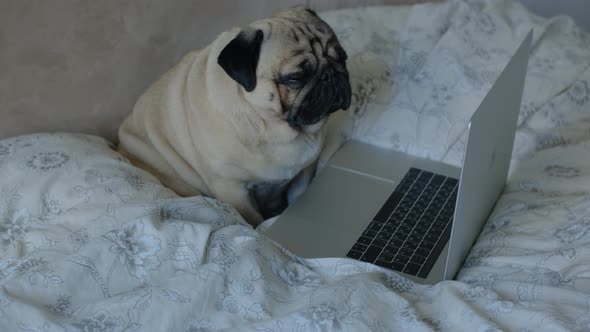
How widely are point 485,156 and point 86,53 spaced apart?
2.99 feet

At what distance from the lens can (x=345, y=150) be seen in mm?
1757

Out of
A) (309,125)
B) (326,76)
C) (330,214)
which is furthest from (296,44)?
(330,214)

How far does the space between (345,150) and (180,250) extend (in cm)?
65

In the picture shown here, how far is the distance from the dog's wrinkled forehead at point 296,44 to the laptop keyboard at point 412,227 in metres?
0.32

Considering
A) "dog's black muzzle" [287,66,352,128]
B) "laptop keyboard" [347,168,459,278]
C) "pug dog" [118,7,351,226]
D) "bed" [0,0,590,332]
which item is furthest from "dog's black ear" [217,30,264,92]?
"laptop keyboard" [347,168,459,278]

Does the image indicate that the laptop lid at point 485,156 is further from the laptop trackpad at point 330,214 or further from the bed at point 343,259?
the laptop trackpad at point 330,214

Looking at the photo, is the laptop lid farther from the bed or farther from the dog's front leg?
the dog's front leg

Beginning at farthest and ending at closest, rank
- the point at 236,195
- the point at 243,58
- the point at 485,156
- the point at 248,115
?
the point at 236,195, the point at 248,115, the point at 243,58, the point at 485,156

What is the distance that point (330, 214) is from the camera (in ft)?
5.01

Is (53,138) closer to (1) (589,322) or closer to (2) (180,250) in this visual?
(2) (180,250)

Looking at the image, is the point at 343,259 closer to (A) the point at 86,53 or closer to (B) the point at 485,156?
(B) the point at 485,156

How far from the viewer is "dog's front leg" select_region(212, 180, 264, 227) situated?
5.26 ft

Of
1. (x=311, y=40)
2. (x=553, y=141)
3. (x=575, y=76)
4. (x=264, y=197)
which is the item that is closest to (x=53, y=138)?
(x=264, y=197)

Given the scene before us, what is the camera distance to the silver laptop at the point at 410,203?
4.09 ft
